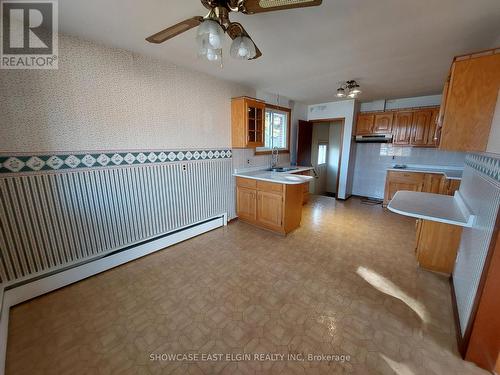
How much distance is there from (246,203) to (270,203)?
502 millimetres

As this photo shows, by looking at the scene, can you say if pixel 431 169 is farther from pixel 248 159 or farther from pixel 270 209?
pixel 248 159

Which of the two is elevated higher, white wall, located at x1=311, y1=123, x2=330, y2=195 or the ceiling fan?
the ceiling fan

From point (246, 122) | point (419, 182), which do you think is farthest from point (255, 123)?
point (419, 182)

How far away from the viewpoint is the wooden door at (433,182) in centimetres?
371

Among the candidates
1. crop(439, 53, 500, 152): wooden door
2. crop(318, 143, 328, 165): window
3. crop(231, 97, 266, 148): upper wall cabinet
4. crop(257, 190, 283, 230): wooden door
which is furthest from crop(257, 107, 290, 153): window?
crop(439, 53, 500, 152): wooden door

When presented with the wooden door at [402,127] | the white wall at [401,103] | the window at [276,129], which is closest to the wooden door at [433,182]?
the wooden door at [402,127]

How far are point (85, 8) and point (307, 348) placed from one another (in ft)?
9.24

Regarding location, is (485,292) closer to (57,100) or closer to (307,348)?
(307,348)

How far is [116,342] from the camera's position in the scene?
1423 mm

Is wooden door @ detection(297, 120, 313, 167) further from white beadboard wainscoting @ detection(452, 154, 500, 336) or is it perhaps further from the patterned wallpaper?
white beadboard wainscoting @ detection(452, 154, 500, 336)

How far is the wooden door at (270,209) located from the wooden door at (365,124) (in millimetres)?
2988

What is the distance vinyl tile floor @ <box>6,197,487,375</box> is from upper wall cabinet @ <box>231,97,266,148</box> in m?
1.71

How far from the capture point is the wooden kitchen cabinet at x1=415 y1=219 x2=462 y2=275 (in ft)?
6.74

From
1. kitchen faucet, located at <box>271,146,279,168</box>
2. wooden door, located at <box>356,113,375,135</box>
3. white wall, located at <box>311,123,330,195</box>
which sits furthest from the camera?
white wall, located at <box>311,123,330,195</box>
